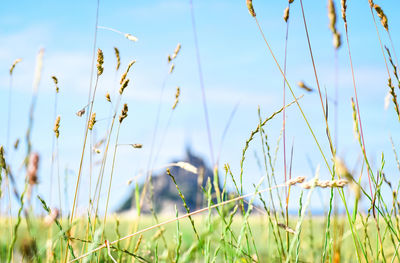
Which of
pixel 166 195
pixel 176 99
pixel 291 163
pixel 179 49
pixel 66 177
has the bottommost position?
pixel 166 195

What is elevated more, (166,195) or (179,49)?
(179,49)

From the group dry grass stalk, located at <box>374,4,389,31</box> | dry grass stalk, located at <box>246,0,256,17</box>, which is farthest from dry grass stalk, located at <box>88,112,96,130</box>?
dry grass stalk, located at <box>374,4,389,31</box>

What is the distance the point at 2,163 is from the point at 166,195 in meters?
63.3

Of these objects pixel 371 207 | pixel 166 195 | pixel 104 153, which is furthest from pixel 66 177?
pixel 166 195

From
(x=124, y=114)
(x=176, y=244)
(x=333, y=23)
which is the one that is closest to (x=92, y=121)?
(x=124, y=114)

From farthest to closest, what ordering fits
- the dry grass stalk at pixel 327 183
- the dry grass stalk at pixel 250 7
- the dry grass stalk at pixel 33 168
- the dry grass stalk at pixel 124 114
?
the dry grass stalk at pixel 250 7
the dry grass stalk at pixel 124 114
the dry grass stalk at pixel 33 168
the dry grass stalk at pixel 327 183

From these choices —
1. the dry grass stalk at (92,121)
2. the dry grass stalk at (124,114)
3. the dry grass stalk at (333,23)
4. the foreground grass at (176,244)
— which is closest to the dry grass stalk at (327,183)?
the foreground grass at (176,244)

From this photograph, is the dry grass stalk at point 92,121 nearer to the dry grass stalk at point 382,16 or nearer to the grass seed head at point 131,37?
the grass seed head at point 131,37

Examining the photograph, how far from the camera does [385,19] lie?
126 centimetres

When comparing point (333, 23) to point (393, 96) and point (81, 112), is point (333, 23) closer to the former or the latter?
point (393, 96)

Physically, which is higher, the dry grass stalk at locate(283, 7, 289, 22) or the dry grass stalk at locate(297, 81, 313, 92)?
the dry grass stalk at locate(283, 7, 289, 22)

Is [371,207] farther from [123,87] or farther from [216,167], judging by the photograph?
[123,87]

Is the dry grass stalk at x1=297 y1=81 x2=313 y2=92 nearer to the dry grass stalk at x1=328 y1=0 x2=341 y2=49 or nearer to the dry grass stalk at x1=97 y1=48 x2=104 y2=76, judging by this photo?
the dry grass stalk at x1=328 y1=0 x2=341 y2=49

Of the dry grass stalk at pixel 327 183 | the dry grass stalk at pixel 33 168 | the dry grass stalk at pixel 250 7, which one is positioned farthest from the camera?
the dry grass stalk at pixel 250 7
